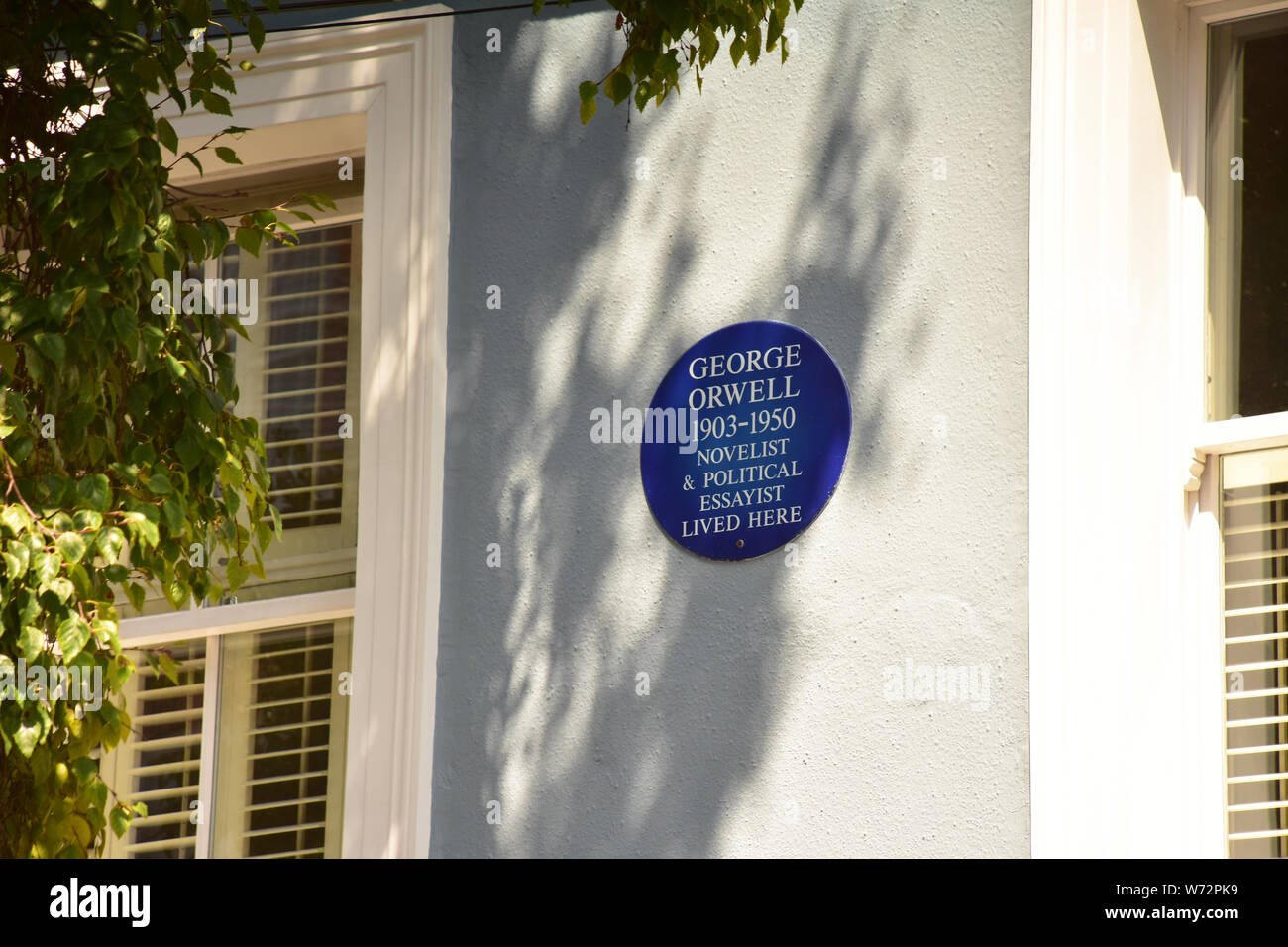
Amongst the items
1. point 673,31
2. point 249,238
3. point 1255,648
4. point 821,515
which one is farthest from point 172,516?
point 1255,648

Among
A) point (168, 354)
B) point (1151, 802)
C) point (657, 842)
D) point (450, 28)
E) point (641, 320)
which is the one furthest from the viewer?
point (450, 28)

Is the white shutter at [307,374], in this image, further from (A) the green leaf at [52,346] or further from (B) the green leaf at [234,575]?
(A) the green leaf at [52,346]

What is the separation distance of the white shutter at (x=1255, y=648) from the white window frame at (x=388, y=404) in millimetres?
1749

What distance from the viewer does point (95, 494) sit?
2.89 metres

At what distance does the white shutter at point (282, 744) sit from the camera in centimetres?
407

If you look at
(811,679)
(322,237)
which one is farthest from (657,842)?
(322,237)

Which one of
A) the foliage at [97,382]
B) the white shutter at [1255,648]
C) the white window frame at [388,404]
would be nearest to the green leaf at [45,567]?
the foliage at [97,382]

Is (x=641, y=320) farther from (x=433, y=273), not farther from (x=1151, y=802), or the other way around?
(x=1151, y=802)

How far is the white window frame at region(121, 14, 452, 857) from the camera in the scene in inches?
153

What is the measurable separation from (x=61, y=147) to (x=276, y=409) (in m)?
1.17

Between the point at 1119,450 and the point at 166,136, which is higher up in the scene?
the point at 166,136

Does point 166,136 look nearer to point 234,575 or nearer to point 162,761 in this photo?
point 234,575

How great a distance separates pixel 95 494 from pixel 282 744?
139cm

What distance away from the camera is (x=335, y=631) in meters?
4.15
